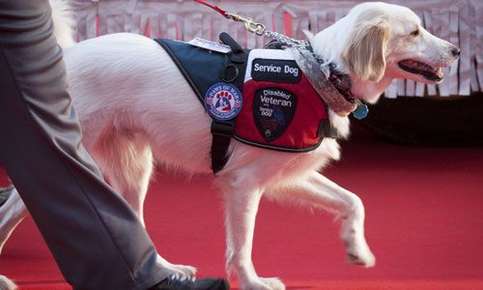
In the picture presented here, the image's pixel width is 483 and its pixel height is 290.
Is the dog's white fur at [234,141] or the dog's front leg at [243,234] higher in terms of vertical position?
the dog's white fur at [234,141]

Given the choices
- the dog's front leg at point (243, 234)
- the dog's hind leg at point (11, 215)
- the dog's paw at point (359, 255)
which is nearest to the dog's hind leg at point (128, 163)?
the dog's front leg at point (243, 234)

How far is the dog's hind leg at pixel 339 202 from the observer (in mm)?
3512

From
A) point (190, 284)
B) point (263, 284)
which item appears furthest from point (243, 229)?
point (190, 284)

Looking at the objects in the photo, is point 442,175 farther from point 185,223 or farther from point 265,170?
point 265,170

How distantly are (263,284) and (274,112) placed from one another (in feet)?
1.78

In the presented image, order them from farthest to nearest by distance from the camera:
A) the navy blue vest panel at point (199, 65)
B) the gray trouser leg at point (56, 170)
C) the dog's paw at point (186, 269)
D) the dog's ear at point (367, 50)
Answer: the dog's paw at point (186, 269) → the navy blue vest panel at point (199, 65) → the dog's ear at point (367, 50) → the gray trouser leg at point (56, 170)

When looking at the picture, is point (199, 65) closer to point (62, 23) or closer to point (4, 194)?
point (62, 23)

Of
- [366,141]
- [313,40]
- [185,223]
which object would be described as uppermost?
[313,40]

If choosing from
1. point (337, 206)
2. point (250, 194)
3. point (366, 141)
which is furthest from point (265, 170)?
point (366, 141)

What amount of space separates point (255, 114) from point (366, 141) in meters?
3.04

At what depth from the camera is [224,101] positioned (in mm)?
3352

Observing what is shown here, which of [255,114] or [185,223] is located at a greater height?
[255,114]

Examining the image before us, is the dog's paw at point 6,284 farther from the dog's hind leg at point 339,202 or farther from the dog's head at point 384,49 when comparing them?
the dog's head at point 384,49

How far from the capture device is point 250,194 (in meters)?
3.40
